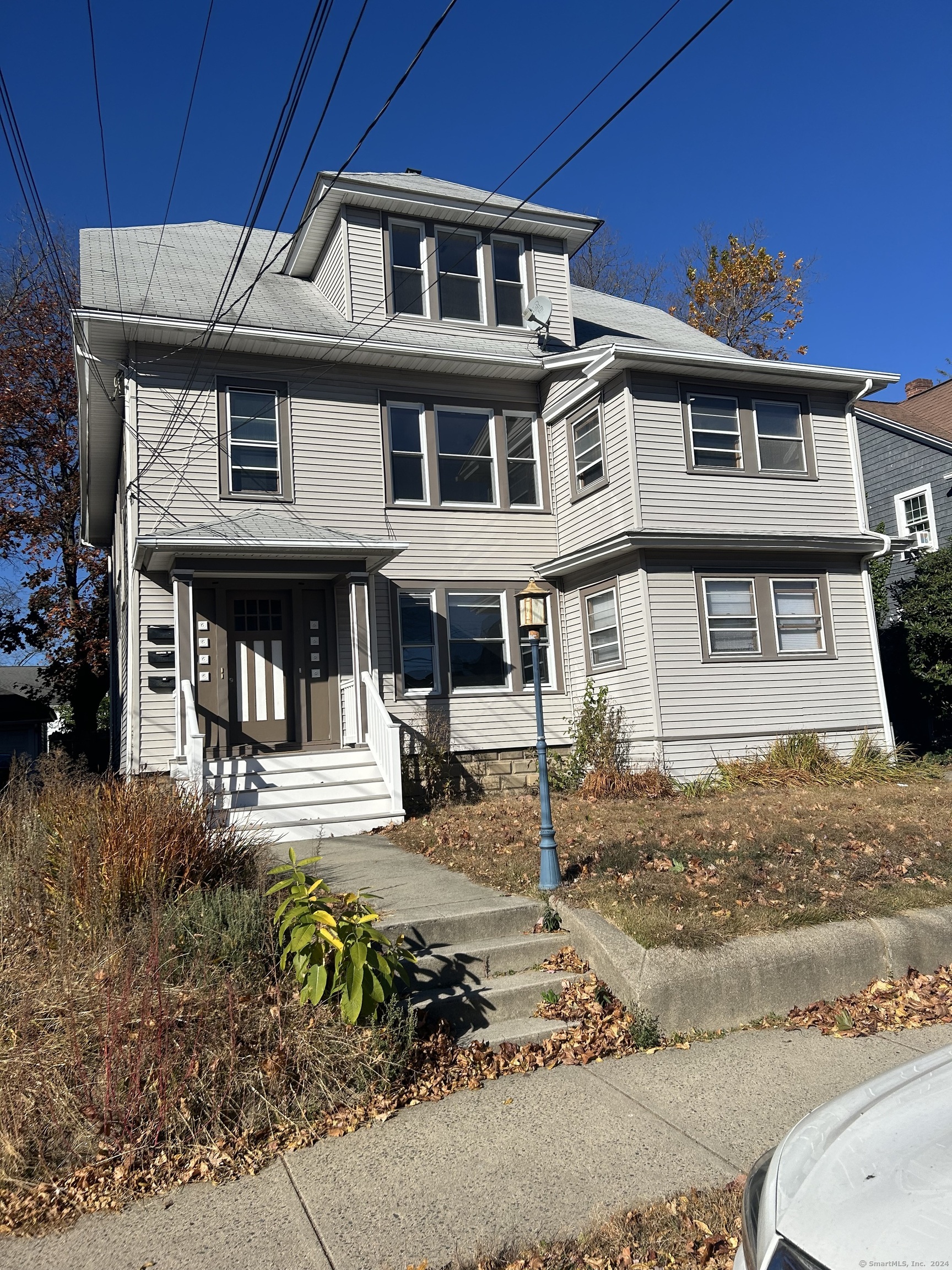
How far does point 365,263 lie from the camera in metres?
15.3

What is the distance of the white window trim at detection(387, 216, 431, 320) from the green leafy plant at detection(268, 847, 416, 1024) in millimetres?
12210

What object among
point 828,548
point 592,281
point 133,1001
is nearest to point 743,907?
point 133,1001

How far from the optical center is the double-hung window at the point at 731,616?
14.4 m

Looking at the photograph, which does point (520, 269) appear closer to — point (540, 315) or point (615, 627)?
point (540, 315)

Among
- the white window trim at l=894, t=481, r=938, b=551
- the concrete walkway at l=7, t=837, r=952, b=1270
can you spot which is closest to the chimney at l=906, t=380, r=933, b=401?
the white window trim at l=894, t=481, r=938, b=551

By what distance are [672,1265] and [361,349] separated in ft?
43.3

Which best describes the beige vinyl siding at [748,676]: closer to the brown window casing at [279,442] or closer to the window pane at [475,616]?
the window pane at [475,616]

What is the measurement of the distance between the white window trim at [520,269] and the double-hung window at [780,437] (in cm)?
444

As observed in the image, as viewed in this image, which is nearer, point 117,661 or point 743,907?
point 743,907

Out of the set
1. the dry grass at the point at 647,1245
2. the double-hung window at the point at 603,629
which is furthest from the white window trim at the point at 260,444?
the dry grass at the point at 647,1245

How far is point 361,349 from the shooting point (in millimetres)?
14320

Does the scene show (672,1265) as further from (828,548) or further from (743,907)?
(828,548)

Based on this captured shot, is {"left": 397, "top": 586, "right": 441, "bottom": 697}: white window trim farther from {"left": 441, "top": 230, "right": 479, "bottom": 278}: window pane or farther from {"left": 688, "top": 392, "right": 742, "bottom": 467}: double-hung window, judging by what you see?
{"left": 441, "top": 230, "right": 479, "bottom": 278}: window pane

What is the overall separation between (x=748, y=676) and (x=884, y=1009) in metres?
8.97
